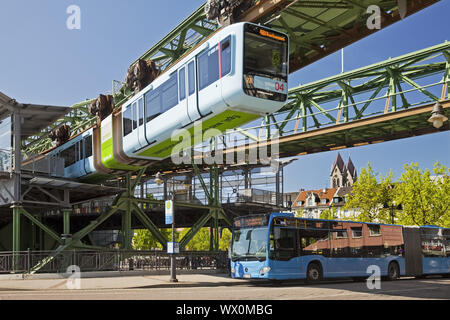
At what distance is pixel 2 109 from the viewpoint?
2827 cm

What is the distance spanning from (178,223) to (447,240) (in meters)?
24.4

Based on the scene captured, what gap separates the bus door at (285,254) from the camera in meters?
20.2

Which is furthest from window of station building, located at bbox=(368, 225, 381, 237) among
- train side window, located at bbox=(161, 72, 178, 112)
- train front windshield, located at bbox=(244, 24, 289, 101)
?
train side window, located at bbox=(161, 72, 178, 112)

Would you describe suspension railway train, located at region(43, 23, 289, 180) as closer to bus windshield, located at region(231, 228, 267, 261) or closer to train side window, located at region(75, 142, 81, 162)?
bus windshield, located at region(231, 228, 267, 261)

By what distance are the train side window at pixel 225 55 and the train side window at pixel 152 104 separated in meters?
5.33

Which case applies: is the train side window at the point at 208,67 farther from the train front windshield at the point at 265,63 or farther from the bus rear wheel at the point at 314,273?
the bus rear wheel at the point at 314,273

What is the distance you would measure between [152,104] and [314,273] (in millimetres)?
10034

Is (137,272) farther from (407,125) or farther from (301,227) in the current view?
(407,125)

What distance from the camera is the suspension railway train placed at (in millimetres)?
16000

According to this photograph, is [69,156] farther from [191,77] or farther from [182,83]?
[191,77]

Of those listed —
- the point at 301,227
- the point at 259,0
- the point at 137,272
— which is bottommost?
the point at 137,272

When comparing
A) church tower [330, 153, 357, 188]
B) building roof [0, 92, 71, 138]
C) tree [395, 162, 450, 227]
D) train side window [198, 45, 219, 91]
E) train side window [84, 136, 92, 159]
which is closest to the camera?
train side window [198, 45, 219, 91]

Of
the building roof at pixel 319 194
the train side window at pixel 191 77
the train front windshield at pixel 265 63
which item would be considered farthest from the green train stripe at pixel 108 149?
the building roof at pixel 319 194
